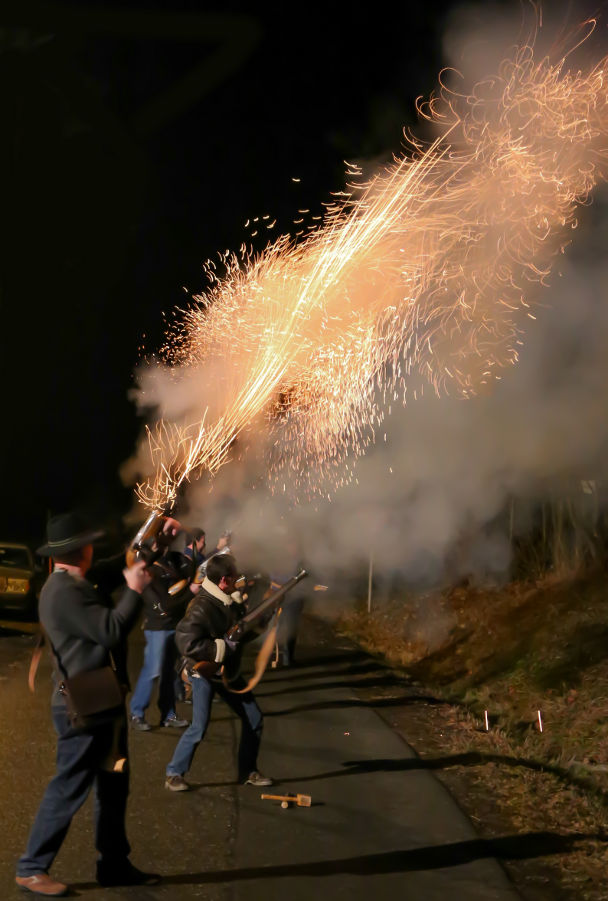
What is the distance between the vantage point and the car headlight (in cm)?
1805

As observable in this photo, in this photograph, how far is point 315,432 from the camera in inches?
582

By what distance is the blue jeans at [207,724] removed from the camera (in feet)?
23.6

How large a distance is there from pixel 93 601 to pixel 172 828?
1.81 metres

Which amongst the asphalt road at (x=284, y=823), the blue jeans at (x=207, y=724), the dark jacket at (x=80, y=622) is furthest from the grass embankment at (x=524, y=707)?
the dark jacket at (x=80, y=622)

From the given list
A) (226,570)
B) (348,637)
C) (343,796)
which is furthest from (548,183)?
(348,637)

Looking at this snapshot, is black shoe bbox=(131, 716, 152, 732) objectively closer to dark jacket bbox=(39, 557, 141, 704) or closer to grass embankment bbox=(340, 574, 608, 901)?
grass embankment bbox=(340, 574, 608, 901)

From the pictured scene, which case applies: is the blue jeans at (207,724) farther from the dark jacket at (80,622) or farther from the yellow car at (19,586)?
the yellow car at (19,586)

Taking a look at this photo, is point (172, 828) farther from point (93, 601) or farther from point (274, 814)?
point (93, 601)

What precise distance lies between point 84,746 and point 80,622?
2.06 ft

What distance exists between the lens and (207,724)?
7207mm

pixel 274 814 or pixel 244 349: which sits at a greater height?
pixel 244 349

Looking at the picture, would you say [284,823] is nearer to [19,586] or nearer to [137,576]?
[137,576]

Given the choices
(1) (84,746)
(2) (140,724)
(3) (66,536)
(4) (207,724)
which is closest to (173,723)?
(2) (140,724)

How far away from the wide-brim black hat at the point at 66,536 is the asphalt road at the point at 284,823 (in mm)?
1697
